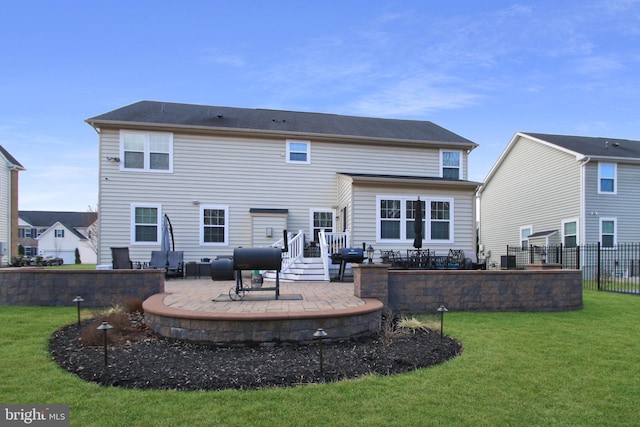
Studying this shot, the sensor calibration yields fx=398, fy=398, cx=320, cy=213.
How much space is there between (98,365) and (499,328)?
6.44 meters

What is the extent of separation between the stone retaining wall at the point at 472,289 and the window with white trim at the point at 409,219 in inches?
236

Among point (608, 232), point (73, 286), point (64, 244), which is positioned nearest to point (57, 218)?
point (64, 244)

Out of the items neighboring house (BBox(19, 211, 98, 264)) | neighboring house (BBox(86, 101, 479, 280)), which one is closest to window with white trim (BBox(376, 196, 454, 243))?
neighboring house (BBox(86, 101, 479, 280))

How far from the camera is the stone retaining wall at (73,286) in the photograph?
884 centimetres

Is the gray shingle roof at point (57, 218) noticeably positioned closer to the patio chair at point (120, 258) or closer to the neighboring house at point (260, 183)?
the neighboring house at point (260, 183)

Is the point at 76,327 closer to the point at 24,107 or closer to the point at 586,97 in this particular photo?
the point at 24,107

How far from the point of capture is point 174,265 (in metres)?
13.9

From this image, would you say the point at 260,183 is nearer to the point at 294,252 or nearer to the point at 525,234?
the point at 294,252

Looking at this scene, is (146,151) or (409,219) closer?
(409,219)

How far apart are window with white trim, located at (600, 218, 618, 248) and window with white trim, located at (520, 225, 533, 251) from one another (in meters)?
3.76

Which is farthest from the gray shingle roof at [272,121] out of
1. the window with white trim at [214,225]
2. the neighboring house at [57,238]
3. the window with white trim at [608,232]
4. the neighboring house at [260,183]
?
the neighboring house at [57,238]

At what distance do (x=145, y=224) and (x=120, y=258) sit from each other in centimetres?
305

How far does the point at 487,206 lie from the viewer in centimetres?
2731

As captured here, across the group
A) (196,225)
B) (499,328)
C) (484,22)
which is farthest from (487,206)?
(499,328)
